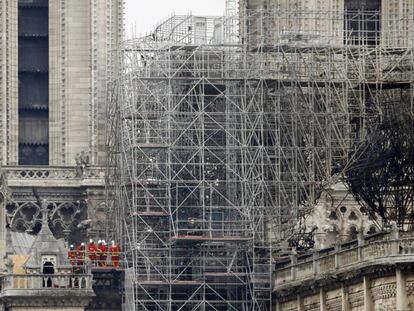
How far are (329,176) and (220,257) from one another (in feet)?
17.0

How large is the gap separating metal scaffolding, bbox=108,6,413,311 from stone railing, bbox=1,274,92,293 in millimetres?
1631

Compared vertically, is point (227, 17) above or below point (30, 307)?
above

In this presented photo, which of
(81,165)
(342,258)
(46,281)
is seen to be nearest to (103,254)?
(46,281)

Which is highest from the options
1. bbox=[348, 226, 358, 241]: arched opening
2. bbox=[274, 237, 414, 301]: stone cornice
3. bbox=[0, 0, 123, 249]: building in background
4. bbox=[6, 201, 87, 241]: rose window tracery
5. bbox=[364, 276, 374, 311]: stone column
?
bbox=[0, 0, 123, 249]: building in background

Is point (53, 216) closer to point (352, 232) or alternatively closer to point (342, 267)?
point (352, 232)

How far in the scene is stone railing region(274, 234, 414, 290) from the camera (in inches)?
4729

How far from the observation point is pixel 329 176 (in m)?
140

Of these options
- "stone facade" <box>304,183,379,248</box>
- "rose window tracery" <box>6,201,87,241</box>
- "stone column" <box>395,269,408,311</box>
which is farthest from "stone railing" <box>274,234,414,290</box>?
"rose window tracery" <box>6,201,87,241</box>

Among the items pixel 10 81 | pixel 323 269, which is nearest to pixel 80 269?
pixel 323 269

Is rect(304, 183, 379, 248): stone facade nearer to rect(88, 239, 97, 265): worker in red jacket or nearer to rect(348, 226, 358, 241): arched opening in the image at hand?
rect(348, 226, 358, 241): arched opening

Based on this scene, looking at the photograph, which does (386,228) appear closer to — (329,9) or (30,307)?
(30,307)

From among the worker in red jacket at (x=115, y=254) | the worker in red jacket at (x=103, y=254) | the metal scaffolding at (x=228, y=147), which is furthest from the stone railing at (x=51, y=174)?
the worker in red jacket at (x=115, y=254)

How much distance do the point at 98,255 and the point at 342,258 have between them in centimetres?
1655

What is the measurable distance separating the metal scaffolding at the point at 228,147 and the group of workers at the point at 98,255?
759 mm
